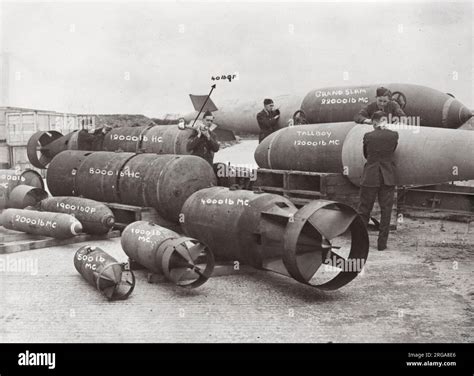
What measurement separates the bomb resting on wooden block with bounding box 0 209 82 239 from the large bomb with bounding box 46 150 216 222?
0.98 m

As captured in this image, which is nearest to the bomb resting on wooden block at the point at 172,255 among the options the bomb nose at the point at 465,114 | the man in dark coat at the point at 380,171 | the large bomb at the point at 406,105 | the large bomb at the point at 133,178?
the large bomb at the point at 133,178

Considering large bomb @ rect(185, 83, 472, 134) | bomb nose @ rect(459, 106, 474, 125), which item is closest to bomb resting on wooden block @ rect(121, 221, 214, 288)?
large bomb @ rect(185, 83, 472, 134)

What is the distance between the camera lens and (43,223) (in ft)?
21.0

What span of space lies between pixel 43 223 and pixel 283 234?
3374mm

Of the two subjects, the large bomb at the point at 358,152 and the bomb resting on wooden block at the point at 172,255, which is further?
the large bomb at the point at 358,152

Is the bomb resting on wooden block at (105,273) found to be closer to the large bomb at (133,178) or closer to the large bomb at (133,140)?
the large bomb at (133,178)

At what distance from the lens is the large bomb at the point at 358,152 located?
5.86m

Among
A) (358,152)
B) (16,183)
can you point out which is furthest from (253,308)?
(16,183)

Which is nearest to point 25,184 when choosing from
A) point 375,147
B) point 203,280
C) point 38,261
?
point 38,261

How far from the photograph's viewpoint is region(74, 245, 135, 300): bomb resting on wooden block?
452cm

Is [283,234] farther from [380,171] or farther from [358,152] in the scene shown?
[358,152]

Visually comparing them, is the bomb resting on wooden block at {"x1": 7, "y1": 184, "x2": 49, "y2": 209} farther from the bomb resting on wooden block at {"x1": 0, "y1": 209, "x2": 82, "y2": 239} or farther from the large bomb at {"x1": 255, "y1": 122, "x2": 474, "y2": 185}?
the large bomb at {"x1": 255, "y1": 122, "x2": 474, "y2": 185}

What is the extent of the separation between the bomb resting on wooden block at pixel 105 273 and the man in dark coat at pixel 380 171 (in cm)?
300
